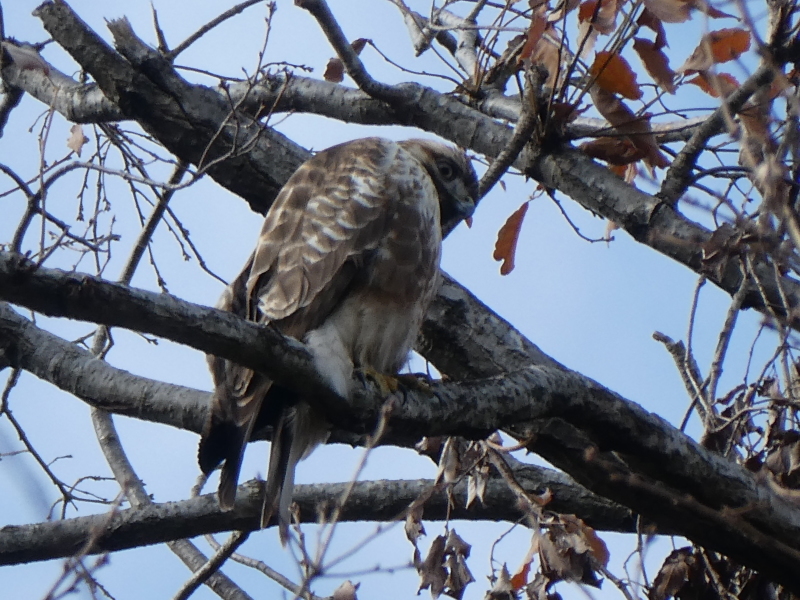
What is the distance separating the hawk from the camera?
327 cm

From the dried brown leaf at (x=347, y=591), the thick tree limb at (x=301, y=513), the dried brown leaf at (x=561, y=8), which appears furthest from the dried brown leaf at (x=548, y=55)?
the dried brown leaf at (x=347, y=591)

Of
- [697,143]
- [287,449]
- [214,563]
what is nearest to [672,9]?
[697,143]

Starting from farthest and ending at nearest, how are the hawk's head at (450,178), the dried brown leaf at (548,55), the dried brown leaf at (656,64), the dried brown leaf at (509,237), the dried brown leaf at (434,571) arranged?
1. the hawk's head at (450,178)
2. the dried brown leaf at (509,237)
3. the dried brown leaf at (548,55)
4. the dried brown leaf at (656,64)
5. the dried brown leaf at (434,571)

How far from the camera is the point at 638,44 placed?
3.45 m

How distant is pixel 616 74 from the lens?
3.48m

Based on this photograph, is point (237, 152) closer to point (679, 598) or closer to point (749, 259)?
point (749, 259)

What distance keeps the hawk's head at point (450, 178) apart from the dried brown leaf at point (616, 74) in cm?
109

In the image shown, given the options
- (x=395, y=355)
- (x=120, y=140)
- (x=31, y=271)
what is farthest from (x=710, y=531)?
(x=120, y=140)

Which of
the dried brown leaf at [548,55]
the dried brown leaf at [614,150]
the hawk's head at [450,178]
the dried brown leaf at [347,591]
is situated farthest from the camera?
the hawk's head at [450,178]

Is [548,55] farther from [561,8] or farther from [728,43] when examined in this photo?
[728,43]

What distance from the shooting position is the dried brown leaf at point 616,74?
11.4 feet

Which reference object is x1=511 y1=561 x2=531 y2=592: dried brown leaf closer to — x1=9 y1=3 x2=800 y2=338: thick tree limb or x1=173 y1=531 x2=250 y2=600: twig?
x1=173 y1=531 x2=250 y2=600: twig

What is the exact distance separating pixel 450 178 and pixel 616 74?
132 centimetres

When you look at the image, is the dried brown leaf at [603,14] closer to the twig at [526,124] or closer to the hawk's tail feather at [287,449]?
the twig at [526,124]
